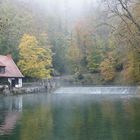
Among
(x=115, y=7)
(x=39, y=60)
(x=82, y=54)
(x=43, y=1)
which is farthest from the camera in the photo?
(x=43, y=1)

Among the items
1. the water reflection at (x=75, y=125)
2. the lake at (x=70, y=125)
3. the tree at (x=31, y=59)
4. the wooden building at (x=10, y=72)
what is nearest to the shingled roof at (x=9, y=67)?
the wooden building at (x=10, y=72)

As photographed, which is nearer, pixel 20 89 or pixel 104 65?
pixel 20 89

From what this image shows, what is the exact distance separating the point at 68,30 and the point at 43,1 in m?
23.8

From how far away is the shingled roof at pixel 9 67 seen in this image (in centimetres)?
5852

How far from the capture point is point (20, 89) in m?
56.1

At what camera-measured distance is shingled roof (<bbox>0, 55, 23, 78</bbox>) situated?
192ft

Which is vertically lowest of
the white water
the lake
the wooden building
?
the lake

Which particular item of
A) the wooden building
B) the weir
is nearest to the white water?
the weir

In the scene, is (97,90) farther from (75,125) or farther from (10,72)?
(75,125)

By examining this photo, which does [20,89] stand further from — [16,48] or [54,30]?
[54,30]

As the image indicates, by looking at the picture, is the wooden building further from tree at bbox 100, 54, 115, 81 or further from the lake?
the lake

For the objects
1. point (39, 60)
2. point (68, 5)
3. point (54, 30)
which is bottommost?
point (39, 60)

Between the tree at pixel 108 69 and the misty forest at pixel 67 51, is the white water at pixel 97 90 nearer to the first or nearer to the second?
the misty forest at pixel 67 51

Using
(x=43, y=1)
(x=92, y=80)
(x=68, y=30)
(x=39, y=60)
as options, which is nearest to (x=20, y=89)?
(x=39, y=60)
